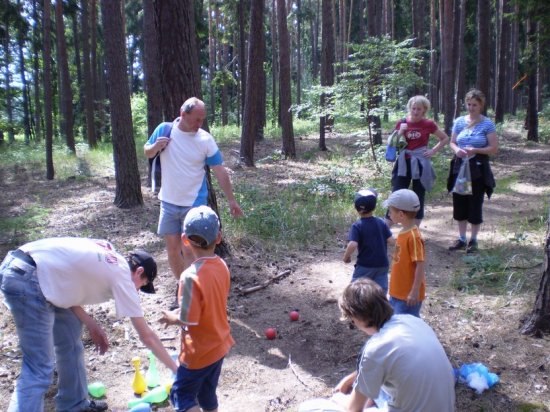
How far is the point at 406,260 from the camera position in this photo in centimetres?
380

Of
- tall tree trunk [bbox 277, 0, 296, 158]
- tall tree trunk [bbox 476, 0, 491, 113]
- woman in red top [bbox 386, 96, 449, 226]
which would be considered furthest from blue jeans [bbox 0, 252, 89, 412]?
tall tree trunk [bbox 476, 0, 491, 113]

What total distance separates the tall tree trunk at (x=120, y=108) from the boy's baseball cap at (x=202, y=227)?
7470mm

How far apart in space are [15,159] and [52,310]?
1907 centimetres

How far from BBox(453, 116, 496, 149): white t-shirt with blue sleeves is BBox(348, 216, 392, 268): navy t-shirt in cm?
281

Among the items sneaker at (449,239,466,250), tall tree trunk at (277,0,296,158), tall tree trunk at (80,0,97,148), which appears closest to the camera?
sneaker at (449,239,466,250)

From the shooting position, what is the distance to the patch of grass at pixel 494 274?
17.1 feet

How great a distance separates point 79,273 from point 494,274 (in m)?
4.31

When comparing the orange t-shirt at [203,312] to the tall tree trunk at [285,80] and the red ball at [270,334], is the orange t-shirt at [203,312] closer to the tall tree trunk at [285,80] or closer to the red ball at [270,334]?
the red ball at [270,334]

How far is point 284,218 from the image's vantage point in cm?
816

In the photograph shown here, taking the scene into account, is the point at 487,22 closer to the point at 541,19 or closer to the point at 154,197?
the point at 541,19

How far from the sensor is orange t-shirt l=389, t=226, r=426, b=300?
3.75 m

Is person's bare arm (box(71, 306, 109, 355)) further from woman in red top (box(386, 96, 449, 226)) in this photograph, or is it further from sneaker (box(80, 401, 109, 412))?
woman in red top (box(386, 96, 449, 226))

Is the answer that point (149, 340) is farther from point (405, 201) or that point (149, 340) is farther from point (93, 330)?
point (405, 201)

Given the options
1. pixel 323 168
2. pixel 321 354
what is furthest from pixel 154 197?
pixel 321 354
